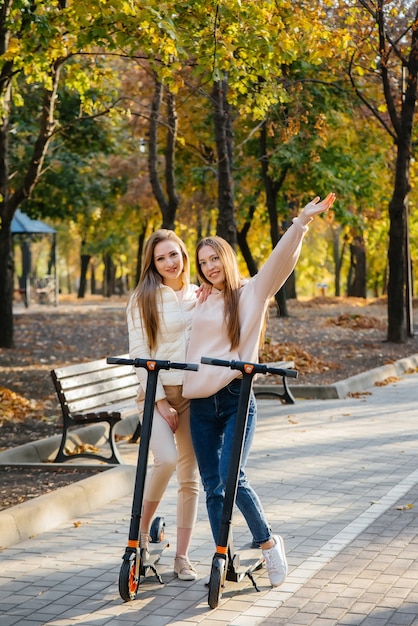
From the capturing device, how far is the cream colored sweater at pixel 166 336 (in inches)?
227

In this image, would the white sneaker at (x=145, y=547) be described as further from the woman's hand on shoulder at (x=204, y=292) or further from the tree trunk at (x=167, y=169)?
the tree trunk at (x=167, y=169)

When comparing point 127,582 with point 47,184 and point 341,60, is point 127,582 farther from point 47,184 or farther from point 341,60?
point 47,184

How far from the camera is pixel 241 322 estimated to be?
18.4 feet

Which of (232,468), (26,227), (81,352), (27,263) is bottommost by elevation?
(81,352)

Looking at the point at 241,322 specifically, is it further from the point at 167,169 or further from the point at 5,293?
the point at 167,169

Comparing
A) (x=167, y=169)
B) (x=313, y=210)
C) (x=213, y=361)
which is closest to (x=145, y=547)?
(x=213, y=361)

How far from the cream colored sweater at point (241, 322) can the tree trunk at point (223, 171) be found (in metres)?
10.8

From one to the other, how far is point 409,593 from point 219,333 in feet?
5.15

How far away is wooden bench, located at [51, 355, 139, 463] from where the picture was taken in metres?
9.25

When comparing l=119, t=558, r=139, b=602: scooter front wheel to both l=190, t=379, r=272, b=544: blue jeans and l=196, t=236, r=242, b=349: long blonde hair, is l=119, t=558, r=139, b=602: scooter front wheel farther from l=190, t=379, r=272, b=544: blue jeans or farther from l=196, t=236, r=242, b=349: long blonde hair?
l=196, t=236, r=242, b=349: long blonde hair

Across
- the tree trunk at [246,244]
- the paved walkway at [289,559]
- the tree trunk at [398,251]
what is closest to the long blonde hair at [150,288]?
the paved walkway at [289,559]

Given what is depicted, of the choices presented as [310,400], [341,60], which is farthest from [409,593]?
[341,60]

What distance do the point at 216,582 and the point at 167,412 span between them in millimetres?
912

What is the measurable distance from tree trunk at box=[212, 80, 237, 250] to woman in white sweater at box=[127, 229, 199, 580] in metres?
10.5
